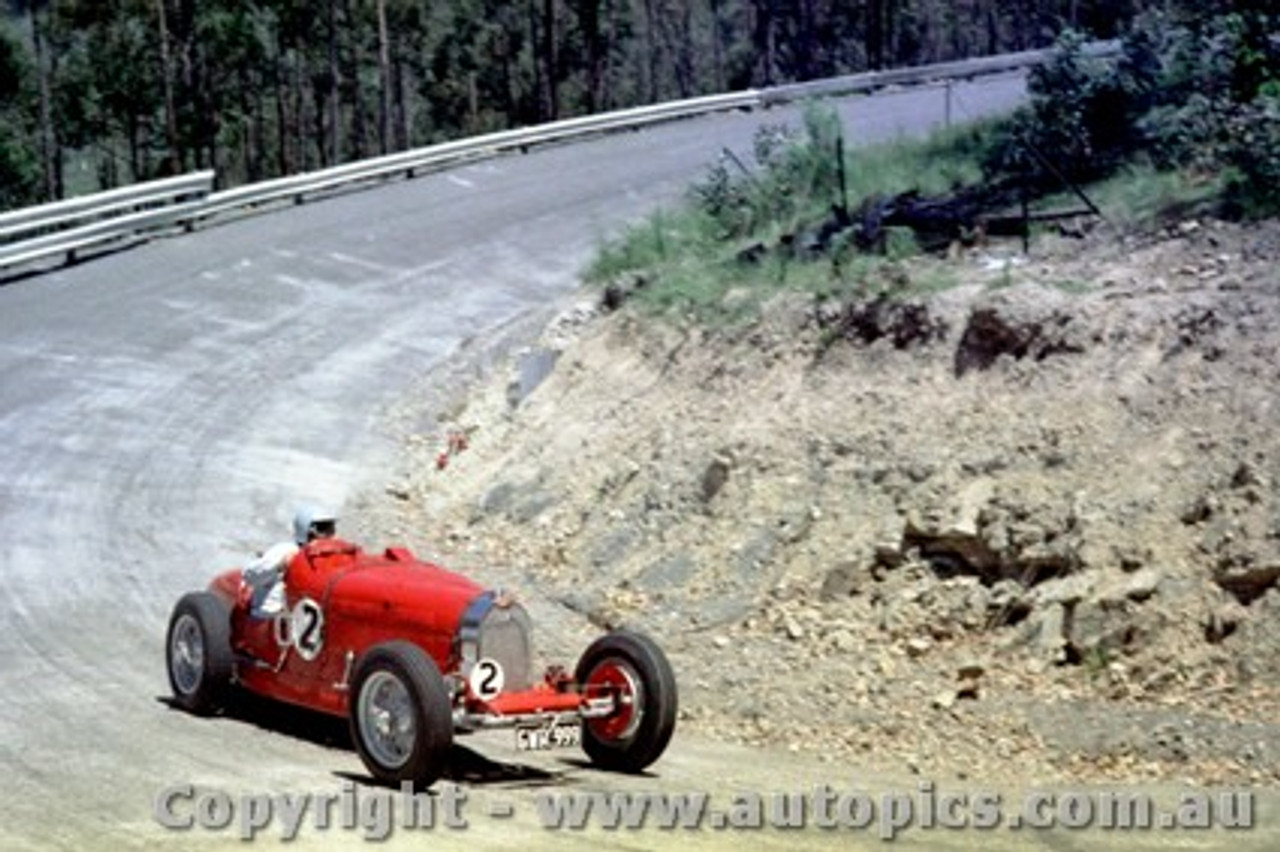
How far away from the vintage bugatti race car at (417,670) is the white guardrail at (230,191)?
44.8 feet

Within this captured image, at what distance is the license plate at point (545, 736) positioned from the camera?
11.4 m

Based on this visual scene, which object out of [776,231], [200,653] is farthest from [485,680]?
[776,231]

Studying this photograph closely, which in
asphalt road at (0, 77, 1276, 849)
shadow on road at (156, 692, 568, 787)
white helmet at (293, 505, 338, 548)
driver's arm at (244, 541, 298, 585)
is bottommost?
shadow on road at (156, 692, 568, 787)

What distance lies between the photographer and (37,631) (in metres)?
15.0

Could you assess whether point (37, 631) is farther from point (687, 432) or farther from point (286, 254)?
point (286, 254)

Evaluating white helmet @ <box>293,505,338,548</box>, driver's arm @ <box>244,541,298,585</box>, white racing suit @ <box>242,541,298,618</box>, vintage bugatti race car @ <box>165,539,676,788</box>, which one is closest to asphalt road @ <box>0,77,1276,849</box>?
vintage bugatti race car @ <box>165,539,676,788</box>

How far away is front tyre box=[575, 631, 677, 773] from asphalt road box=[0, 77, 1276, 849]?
0.20 meters

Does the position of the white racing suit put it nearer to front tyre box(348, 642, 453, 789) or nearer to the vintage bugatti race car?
the vintage bugatti race car

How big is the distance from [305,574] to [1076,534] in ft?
17.2

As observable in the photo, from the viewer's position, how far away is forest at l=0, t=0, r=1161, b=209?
63.3m

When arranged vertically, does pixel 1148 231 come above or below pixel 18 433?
above

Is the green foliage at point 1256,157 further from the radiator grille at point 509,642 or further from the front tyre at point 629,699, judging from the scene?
the radiator grille at point 509,642

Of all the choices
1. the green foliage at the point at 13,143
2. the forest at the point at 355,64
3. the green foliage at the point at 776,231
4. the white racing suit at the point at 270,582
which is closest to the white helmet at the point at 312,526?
the white racing suit at the point at 270,582

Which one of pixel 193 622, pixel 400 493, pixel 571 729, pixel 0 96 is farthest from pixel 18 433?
pixel 0 96
